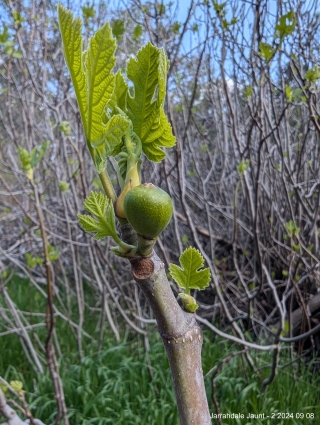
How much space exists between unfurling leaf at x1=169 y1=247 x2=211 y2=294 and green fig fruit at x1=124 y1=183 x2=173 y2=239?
0.09 metres

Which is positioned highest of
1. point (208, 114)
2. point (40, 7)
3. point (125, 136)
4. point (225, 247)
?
point (40, 7)

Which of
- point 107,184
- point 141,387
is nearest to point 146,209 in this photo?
point 107,184

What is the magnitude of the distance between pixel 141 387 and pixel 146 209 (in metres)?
2.44

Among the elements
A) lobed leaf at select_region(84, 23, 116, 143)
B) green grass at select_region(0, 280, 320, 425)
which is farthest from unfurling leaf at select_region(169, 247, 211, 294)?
green grass at select_region(0, 280, 320, 425)

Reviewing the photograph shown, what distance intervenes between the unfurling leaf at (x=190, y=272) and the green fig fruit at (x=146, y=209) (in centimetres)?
9

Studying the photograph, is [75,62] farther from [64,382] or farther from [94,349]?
[94,349]

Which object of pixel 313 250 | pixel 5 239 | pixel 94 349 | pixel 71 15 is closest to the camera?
pixel 71 15

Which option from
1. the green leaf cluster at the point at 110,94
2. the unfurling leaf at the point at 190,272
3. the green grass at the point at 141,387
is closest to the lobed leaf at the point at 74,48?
the green leaf cluster at the point at 110,94

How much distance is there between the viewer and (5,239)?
489 cm

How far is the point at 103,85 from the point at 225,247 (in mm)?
3421

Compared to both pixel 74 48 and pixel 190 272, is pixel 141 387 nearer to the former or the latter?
pixel 190 272

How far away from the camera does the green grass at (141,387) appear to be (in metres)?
2.17

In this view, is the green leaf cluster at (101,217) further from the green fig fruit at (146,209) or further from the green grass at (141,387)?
the green grass at (141,387)

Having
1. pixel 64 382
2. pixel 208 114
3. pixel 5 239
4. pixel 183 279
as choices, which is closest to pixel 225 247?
pixel 208 114
